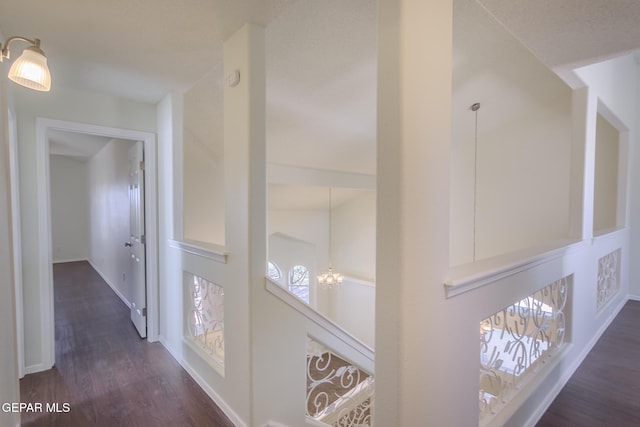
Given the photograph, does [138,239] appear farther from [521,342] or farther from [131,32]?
[521,342]

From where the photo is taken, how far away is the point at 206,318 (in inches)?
98.7

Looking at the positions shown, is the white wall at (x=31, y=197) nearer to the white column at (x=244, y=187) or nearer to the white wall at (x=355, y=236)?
the white column at (x=244, y=187)

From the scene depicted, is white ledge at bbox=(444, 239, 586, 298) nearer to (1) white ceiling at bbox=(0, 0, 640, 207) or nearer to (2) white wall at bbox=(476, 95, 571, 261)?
(1) white ceiling at bbox=(0, 0, 640, 207)

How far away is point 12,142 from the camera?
2379mm

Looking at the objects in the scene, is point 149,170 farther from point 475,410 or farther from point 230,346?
point 475,410

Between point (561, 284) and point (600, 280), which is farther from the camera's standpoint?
point (600, 280)

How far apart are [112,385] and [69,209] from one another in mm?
7060

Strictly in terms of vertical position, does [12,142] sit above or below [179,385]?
above

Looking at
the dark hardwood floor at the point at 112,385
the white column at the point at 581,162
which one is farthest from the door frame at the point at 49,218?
the white column at the point at 581,162

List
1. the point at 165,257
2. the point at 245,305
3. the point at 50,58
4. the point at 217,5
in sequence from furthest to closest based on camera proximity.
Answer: the point at 165,257 → the point at 50,58 → the point at 245,305 → the point at 217,5

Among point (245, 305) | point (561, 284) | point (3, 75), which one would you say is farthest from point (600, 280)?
point (3, 75)

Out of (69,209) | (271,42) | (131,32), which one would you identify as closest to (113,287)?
(69,209)

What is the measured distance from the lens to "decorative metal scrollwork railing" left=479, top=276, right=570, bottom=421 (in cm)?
166

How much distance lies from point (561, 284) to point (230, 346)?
249 centimetres
